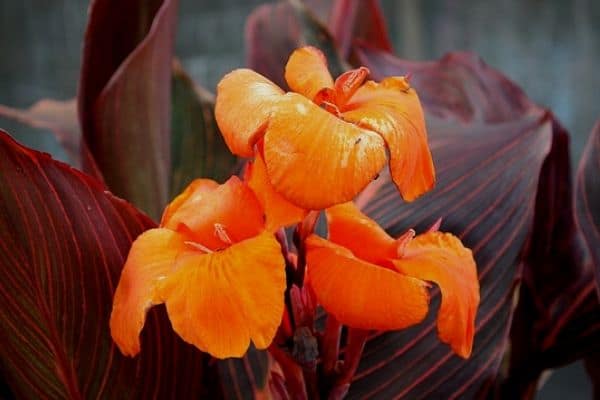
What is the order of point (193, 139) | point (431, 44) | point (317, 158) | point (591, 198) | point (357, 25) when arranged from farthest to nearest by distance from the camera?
point (431, 44) → point (357, 25) → point (193, 139) → point (591, 198) → point (317, 158)

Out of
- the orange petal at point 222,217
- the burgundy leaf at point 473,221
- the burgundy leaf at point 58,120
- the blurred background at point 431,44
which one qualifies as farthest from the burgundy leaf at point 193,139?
the blurred background at point 431,44

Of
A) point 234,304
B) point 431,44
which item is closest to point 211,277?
point 234,304

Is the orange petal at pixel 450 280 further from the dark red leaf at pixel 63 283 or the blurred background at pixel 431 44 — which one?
the blurred background at pixel 431 44

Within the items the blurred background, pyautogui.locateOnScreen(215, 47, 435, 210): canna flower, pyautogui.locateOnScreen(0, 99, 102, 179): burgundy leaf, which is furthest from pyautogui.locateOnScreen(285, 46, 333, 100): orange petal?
the blurred background

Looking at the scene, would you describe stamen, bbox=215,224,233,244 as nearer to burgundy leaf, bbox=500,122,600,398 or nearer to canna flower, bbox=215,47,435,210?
canna flower, bbox=215,47,435,210

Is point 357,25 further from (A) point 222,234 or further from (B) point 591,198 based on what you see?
(A) point 222,234

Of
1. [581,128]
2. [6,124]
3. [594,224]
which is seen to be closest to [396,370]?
[594,224]
